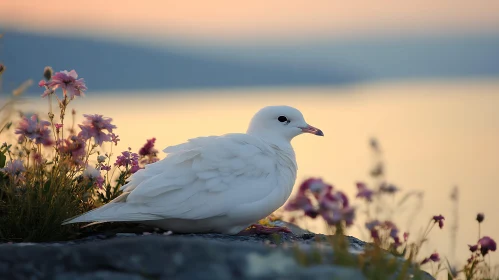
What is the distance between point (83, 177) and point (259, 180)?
1075mm

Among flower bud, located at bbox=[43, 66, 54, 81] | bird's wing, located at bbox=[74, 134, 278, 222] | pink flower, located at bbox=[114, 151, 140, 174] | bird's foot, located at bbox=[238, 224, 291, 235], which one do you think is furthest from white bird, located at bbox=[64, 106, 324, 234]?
flower bud, located at bbox=[43, 66, 54, 81]

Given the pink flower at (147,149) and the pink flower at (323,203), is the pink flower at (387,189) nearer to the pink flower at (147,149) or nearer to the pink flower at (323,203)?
the pink flower at (323,203)

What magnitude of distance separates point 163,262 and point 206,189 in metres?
1.40

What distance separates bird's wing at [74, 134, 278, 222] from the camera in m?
4.32

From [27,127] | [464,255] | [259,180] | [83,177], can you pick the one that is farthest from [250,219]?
[464,255]

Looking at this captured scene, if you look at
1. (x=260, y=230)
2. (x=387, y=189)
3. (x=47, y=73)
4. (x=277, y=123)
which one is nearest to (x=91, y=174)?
(x=47, y=73)

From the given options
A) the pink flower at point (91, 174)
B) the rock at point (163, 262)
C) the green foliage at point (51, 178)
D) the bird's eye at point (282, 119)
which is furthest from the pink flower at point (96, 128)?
the rock at point (163, 262)

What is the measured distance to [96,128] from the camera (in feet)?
15.3

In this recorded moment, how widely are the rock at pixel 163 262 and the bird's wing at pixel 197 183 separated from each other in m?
1.01

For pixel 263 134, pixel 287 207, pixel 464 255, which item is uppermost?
pixel 263 134

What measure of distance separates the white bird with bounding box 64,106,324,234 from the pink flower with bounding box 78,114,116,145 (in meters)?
0.31

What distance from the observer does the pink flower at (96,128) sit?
465cm

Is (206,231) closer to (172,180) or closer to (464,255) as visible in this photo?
(172,180)

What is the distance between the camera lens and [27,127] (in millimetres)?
4641
